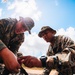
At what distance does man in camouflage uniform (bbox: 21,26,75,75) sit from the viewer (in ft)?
10.5

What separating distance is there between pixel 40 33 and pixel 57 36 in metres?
0.61

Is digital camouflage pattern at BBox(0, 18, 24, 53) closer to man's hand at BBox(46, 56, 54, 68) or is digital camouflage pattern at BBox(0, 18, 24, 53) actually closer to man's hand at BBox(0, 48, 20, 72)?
man's hand at BBox(46, 56, 54, 68)

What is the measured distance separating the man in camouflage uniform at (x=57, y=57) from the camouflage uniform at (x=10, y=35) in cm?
109

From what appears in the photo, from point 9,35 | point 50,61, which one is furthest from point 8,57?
point 9,35

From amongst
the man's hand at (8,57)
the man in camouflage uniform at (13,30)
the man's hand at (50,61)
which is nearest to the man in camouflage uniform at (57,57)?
the man's hand at (50,61)

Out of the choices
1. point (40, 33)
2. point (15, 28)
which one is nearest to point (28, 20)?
point (15, 28)

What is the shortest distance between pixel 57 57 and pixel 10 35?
172cm

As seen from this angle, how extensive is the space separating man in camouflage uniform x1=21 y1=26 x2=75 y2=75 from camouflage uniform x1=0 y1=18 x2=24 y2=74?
109 cm

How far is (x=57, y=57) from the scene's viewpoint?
12.5 feet

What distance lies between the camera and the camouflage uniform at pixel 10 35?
4871 mm

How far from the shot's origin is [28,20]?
16.8 ft

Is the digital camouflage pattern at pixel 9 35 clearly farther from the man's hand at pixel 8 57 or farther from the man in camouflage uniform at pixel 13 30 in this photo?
the man's hand at pixel 8 57

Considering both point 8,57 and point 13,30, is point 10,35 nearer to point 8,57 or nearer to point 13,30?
point 13,30

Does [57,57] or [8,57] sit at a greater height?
[8,57]
